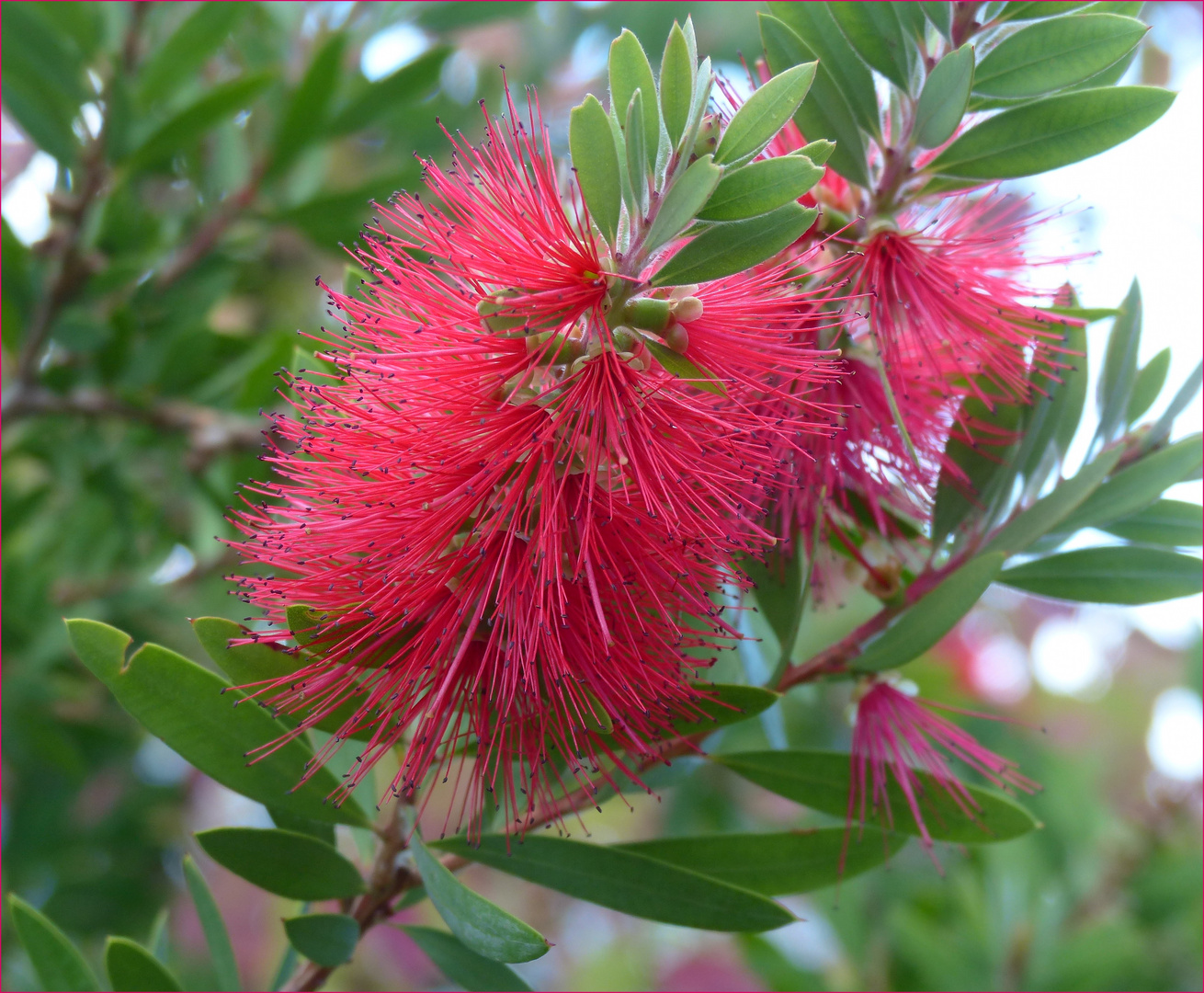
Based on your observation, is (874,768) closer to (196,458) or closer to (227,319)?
(196,458)

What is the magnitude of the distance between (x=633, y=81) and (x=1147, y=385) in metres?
0.82

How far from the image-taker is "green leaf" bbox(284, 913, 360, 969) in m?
0.98

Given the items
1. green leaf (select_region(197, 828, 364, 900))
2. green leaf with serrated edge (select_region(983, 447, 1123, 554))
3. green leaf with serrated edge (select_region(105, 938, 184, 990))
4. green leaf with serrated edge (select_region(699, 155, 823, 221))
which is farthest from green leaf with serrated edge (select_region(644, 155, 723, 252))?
green leaf with serrated edge (select_region(105, 938, 184, 990))

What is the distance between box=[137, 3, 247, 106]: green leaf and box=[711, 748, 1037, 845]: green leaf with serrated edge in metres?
1.61

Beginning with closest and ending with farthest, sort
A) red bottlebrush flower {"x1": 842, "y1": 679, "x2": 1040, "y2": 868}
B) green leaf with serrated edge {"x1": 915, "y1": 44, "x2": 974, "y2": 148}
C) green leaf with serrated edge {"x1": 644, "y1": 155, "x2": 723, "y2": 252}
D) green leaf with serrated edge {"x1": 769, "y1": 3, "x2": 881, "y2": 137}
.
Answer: green leaf with serrated edge {"x1": 644, "y1": 155, "x2": 723, "y2": 252} < green leaf with serrated edge {"x1": 915, "y1": 44, "x2": 974, "y2": 148} < green leaf with serrated edge {"x1": 769, "y1": 3, "x2": 881, "y2": 137} < red bottlebrush flower {"x1": 842, "y1": 679, "x2": 1040, "y2": 868}

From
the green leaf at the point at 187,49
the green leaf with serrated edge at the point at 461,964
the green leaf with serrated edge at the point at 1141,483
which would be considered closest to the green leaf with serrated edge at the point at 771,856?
the green leaf with serrated edge at the point at 461,964

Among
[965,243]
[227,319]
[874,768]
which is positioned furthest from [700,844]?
[227,319]

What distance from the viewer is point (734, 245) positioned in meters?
0.83

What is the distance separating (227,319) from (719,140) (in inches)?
100.0

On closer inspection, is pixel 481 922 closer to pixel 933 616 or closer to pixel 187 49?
pixel 933 616

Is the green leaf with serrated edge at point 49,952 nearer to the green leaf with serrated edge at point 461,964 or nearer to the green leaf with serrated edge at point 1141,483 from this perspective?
the green leaf with serrated edge at point 461,964

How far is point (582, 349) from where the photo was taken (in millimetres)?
924

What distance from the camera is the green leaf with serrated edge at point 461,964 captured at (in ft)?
3.41

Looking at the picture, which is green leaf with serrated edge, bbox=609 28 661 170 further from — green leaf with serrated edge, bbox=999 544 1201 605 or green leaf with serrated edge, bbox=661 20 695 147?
green leaf with serrated edge, bbox=999 544 1201 605
